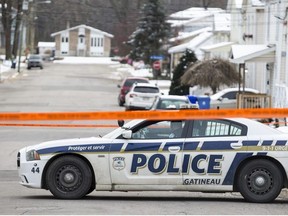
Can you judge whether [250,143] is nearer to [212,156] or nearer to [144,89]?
[212,156]

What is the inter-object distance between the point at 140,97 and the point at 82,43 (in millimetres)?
97336

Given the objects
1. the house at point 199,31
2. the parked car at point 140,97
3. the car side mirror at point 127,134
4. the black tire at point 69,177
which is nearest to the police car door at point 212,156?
the car side mirror at point 127,134

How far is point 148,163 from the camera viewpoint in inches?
450

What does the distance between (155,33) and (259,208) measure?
6659 cm

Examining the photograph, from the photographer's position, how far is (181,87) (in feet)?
152

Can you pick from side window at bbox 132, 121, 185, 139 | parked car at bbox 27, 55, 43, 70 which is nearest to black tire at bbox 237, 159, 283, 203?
side window at bbox 132, 121, 185, 139

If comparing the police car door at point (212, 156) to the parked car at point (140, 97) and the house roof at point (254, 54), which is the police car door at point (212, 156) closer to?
the house roof at point (254, 54)

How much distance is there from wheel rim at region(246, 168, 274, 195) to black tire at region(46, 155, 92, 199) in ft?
7.75

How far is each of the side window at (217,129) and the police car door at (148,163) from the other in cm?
25

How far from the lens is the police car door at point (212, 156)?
11.4 m

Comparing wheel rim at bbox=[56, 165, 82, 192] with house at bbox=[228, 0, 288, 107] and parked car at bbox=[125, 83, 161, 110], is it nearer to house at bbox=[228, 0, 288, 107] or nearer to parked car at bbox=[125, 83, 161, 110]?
house at bbox=[228, 0, 288, 107]

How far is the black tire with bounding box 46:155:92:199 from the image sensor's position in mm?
11555

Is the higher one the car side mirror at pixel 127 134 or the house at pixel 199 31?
the house at pixel 199 31

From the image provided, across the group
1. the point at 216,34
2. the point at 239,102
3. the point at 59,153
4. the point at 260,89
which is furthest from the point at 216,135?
the point at 216,34
